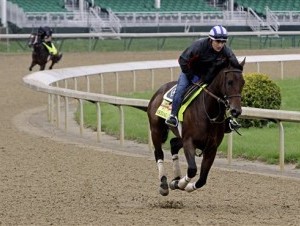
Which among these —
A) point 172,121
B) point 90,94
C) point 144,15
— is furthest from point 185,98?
point 144,15

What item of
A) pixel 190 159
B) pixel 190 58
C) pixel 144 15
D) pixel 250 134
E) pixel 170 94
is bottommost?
pixel 144 15

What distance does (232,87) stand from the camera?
7.89m

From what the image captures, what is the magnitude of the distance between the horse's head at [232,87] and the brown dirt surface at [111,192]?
86 cm

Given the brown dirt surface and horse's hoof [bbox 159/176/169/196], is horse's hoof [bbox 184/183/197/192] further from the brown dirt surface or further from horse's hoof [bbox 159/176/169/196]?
horse's hoof [bbox 159/176/169/196]

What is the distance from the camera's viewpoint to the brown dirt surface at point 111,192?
742cm

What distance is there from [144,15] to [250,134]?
2716 centimetres

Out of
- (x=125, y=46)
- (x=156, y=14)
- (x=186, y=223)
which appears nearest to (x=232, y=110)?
(x=186, y=223)

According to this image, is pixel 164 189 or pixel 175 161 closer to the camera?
pixel 164 189

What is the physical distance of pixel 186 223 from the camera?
7121 millimetres

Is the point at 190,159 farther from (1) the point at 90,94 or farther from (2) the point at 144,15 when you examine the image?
(2) the point at 144,15

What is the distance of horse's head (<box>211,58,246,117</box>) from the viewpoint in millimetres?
7762

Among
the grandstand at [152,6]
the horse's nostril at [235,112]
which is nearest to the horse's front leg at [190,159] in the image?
the horse's nostril at [235,112]

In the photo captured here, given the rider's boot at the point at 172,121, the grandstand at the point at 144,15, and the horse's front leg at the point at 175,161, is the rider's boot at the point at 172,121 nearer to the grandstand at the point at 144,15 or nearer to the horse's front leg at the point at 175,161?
the horse's front leg at the point at 175,161

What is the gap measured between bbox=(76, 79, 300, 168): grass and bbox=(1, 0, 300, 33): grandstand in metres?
19.7
